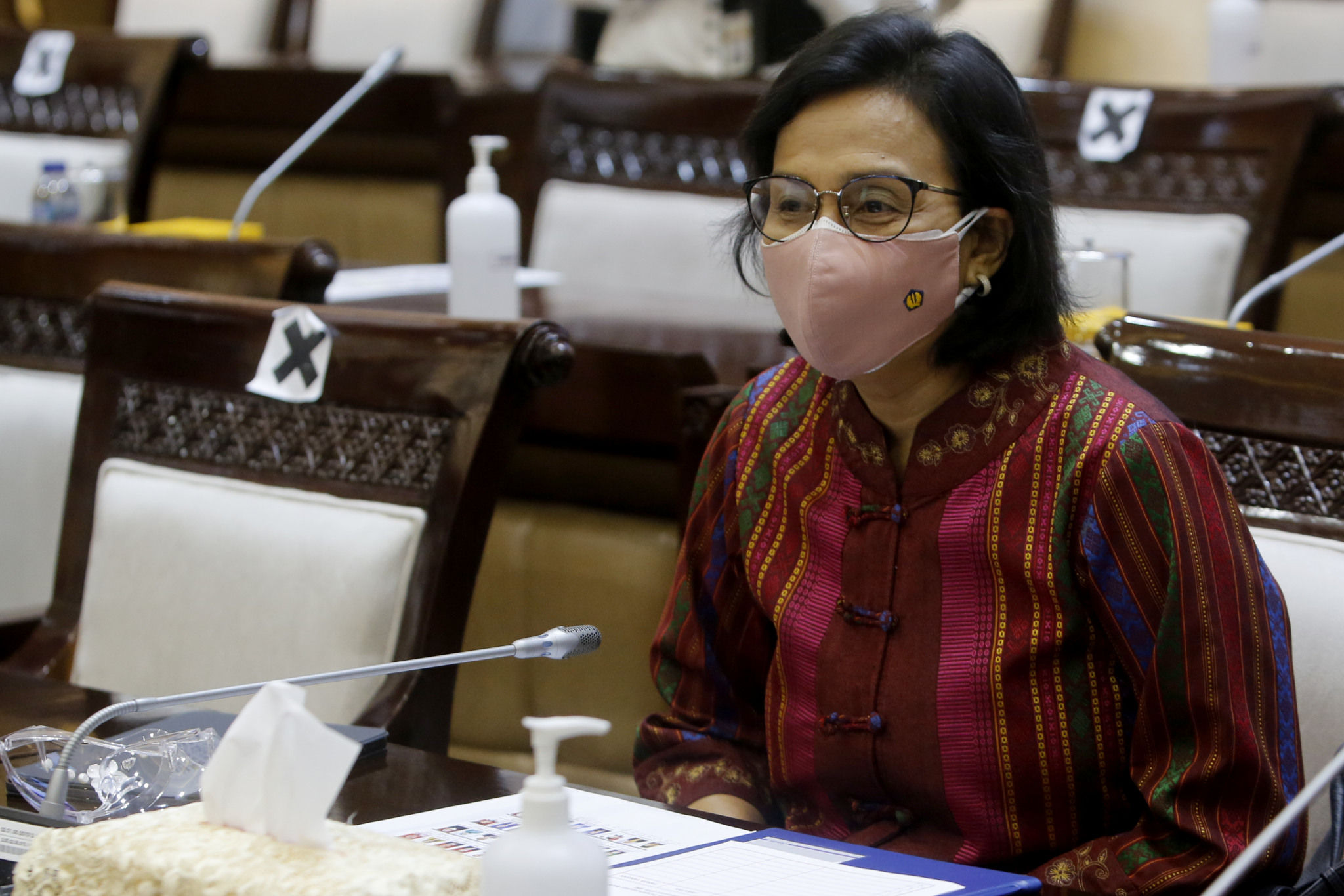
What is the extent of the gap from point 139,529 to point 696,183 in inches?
52.8

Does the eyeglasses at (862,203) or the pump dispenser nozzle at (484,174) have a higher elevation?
the pump dispenser nozzle at (484,174)

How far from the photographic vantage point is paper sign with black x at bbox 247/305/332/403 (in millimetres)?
1563

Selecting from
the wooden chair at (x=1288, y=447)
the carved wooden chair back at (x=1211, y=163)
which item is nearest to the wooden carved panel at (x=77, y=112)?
the carved wooden chair back at (x=1211, y=163)

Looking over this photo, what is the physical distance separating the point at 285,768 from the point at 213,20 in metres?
4.25

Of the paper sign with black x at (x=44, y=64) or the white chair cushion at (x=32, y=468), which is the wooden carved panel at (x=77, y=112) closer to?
the paper sign with black x at (x=44, y=64)

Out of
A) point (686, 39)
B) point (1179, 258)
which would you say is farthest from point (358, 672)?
point (686, 39)

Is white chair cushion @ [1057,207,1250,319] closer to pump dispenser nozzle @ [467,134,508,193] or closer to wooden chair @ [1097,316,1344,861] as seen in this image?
pump dispenser nozzle @ [467,134,508,193]

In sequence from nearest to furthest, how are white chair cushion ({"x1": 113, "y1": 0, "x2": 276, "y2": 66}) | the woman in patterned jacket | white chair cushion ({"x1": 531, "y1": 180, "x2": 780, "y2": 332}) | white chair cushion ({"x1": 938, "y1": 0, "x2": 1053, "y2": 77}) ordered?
the woman in patterned jacket, white chair cushion ({"x1": 531, "y1": 180, "x2": 780, "y2": 332}), white chair cushion ({"x1": 938, "y1": 0, "x2": 1053, "y2": 77}), white chair cushion ({"x1": 113, "y1": 0, "x2": 276, "y2": 66})

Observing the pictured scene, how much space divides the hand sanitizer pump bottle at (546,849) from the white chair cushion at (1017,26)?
3.23 m

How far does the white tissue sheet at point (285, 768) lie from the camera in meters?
0.73

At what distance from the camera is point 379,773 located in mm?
1104

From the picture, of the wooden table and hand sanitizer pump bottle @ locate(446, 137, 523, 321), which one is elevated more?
hand sanitizer pump bottle @ locate(446, 137, 523, 321)

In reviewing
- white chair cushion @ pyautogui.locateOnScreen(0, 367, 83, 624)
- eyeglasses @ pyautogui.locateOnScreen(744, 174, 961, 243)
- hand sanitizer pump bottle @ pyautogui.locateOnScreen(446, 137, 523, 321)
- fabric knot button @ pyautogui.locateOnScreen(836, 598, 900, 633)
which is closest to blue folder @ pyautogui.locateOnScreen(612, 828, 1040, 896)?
fabric knot button @ pyautogui.locateOnScreen(836, 598, 900, 633)

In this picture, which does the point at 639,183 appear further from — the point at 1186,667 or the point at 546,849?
the point at 546,849
